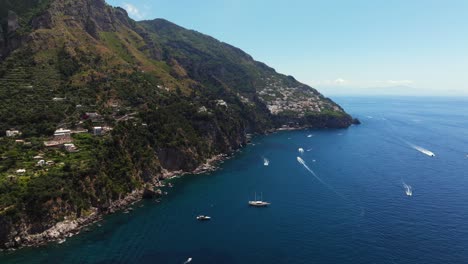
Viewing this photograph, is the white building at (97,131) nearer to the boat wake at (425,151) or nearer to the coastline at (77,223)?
the coastline at (77,223)

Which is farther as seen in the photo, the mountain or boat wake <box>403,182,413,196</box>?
boat wake <box>403,182,413,196</box>

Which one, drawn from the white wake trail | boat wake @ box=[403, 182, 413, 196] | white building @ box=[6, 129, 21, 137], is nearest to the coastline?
white building @ box=[6, 129, 21, 137]

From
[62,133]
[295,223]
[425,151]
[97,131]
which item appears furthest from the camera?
[425,151]

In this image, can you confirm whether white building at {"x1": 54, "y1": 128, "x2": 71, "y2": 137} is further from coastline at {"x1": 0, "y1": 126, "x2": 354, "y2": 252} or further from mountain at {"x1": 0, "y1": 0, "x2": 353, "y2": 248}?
coastline at {"x1": 0, "y1": 126, "x2": 354, "y2": 252}

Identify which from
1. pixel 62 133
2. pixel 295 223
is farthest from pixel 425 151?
pixel 62 133

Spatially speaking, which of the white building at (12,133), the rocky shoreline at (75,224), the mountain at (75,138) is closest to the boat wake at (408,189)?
the mountain at (75,138)

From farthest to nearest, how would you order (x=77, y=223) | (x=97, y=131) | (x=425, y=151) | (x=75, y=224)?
(x=425, y=151) → (x=97, y=131) → (x=77, y=223) → (x=75, y=224)

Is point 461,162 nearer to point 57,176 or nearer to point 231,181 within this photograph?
point 231,181

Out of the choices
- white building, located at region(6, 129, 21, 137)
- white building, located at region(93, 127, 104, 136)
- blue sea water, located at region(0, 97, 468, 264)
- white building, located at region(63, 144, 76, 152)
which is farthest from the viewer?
white building, located at region(93, 127, 104, 136)

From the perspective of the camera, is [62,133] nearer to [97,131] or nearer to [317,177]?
[97,131]
